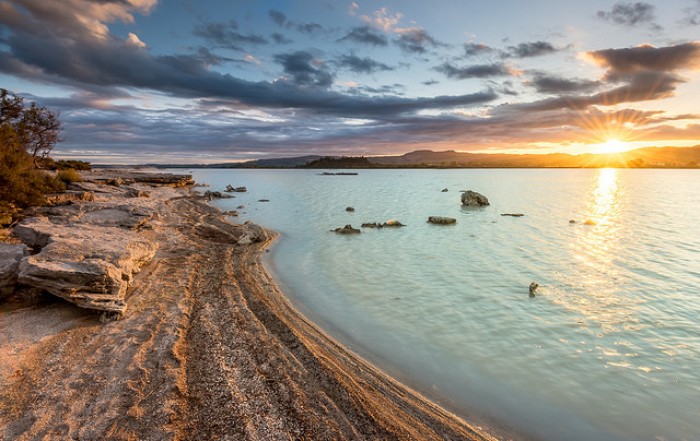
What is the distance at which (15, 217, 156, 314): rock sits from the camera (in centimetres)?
862

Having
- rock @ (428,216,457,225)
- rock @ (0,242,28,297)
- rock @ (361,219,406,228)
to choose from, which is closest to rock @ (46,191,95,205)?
rock @ (0,242,28,297)

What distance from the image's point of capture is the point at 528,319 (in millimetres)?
11078

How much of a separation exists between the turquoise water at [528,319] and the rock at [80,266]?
227 inches

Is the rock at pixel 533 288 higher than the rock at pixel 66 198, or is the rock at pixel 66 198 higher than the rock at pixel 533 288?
the rock at pixel 66 198

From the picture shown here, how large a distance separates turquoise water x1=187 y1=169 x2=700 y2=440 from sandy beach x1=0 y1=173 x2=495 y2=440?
1370mm

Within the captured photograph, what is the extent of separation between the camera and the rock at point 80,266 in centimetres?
862

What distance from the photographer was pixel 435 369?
8.52 metres

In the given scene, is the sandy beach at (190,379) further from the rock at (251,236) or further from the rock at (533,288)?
the rock at (251,236)

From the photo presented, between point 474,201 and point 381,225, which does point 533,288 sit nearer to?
point 381,225

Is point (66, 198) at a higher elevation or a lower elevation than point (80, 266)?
higher

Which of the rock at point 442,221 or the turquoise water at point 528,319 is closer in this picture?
the turquoise water at point 528,319

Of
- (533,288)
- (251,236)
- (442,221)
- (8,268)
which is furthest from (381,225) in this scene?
(8,268)

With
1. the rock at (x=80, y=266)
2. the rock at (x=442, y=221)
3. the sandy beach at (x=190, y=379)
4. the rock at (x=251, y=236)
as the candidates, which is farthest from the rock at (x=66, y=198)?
the rock at (x=442, y=221)

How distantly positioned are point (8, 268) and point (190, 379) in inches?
277
